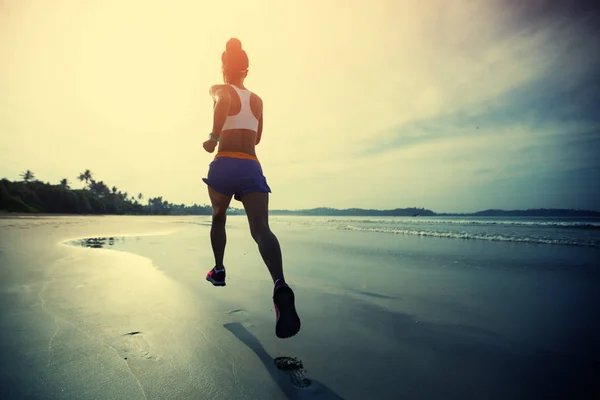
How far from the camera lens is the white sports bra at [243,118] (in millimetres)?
2266

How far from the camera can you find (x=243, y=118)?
2283mm

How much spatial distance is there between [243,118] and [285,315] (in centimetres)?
156

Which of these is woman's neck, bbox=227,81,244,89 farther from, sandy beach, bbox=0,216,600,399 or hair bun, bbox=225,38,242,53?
sandy beach, bbox=0,216,600,399

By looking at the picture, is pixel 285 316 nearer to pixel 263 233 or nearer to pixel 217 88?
pixel 263 233

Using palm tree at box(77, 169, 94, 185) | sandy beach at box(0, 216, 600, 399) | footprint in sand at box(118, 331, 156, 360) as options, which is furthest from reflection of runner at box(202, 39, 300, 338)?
palm tree at box(77, 169, 94, 185)

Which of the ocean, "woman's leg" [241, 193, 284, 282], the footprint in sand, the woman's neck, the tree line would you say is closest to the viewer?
the footprint in sand

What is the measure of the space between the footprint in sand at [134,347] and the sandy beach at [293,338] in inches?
0.4

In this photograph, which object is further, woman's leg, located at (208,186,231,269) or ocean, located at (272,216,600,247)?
ocean, located at (272,216,600,247)

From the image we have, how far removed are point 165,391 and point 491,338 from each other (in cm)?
224

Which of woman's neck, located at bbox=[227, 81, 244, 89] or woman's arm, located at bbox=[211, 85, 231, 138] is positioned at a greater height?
woman's neck, located at bbox=[227, 81, 244, 89]

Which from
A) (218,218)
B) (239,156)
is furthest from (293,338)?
(239,156)

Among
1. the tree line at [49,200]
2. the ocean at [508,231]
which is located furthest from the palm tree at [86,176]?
the ocean at [508,231]

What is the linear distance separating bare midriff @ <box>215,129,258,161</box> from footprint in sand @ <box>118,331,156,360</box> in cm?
143

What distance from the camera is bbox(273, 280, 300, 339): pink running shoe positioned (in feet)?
5.61
